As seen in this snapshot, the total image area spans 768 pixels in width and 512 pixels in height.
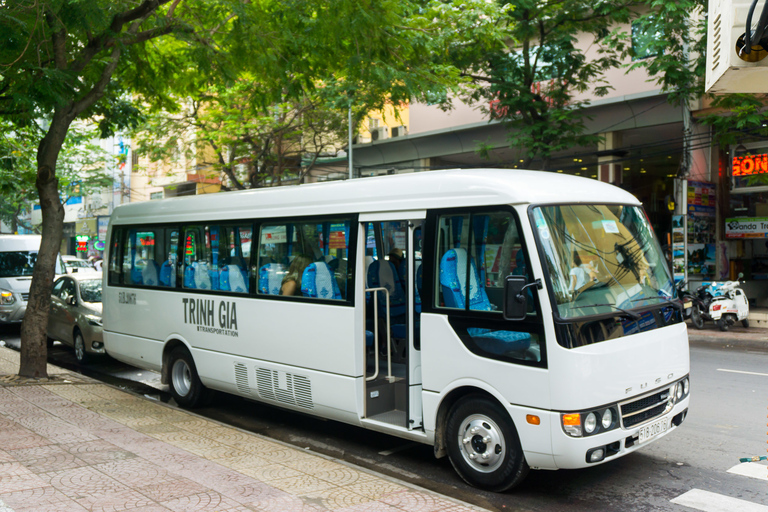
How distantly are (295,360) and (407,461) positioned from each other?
157 cm

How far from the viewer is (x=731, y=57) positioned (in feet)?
13.4

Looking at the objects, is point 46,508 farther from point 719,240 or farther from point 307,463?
point 719,240

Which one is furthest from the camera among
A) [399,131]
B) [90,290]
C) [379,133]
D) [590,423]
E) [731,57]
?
[379,133]

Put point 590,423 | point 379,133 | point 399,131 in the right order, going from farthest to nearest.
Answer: point 379,133 < point 399,131 < point 590,423

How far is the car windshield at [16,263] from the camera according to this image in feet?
52.0

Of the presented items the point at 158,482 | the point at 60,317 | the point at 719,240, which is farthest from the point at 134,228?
the point at 719,240

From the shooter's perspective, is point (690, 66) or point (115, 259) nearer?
point (115, 259)

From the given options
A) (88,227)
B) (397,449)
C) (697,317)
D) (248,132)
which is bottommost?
(397,449)

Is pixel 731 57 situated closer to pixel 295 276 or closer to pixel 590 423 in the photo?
pixel 590 423

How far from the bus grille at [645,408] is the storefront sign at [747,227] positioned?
49.1ft

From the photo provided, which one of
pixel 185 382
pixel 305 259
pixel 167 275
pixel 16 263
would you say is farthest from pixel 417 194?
pixel 16 263

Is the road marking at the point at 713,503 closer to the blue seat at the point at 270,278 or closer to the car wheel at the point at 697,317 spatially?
the blue seat at the point at 270,278

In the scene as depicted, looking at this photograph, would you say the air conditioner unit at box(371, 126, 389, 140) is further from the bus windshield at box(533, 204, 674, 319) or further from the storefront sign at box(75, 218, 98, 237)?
the storefront sign at box(75, 218, 98, 237)

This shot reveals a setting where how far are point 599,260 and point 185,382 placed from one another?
5770 millimetres
